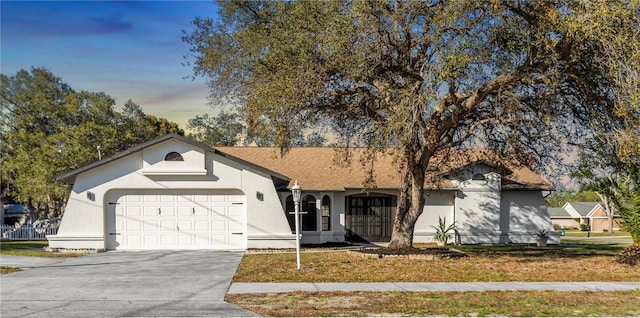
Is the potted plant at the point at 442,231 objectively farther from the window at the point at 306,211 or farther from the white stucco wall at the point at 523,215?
the window at the point at 306,211

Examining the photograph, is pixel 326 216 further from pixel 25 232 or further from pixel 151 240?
pixel 25 232

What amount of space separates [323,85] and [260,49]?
2.99 m

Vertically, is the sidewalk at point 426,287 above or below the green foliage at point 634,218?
below

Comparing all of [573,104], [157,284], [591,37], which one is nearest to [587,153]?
[573,104]

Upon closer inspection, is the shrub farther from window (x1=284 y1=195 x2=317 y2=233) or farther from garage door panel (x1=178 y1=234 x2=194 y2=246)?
garage door panel (x1=178 y1=234 x2=194 y2=246)

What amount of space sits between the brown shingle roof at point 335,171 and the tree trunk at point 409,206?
464 cm

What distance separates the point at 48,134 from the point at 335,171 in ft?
77.3

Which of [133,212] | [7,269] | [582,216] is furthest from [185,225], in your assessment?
[582,216]

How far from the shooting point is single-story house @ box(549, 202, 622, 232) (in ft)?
225

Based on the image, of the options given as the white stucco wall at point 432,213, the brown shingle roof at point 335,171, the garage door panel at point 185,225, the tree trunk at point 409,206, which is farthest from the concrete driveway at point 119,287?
the white stucco wall at point 432,213

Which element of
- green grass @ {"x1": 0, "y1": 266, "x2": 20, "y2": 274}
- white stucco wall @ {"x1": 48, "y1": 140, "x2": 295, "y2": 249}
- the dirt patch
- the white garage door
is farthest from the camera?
the white garage door

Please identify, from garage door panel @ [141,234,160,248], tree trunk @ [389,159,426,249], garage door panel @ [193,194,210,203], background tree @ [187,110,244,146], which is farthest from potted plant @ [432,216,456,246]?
background tree @ [187,110,244,146]

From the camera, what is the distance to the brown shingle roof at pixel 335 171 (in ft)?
83.9

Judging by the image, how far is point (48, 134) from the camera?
39.2 m
